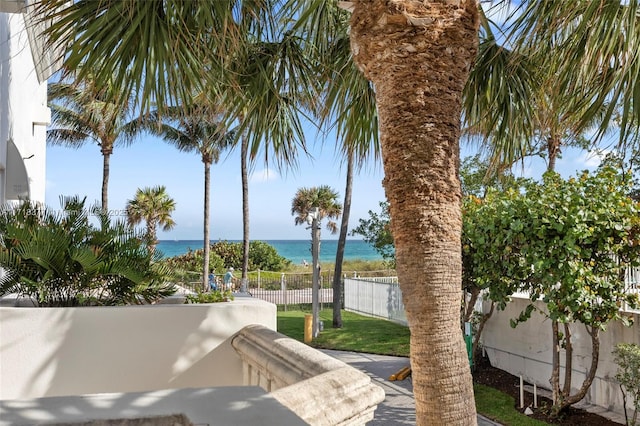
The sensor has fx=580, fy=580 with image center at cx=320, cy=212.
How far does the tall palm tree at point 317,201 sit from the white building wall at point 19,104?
28264 millimetres

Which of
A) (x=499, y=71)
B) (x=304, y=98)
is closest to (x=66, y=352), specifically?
(x=304, y=98)

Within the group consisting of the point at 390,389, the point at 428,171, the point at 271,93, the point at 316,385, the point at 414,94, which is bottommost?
the point at 390,389

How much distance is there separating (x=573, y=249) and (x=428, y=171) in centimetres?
532

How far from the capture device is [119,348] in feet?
15.5

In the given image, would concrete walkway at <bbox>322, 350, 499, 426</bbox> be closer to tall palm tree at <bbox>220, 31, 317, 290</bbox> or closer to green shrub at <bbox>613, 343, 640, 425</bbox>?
green shrub at <bbox>613, 343, 640, 425</bbox>

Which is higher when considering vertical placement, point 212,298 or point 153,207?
point 153,207

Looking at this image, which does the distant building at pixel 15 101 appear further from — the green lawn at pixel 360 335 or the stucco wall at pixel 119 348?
the green lawn at pixel 360 335

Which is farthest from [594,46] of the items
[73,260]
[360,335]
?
[360,335]

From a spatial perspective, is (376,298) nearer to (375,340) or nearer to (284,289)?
(375,340)

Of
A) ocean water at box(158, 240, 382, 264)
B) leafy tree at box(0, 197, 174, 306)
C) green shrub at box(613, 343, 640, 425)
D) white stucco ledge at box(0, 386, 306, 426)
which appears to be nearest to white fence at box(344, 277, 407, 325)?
green shrub at box(613, 343, 640, 425)

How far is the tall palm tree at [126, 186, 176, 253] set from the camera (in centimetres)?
3291

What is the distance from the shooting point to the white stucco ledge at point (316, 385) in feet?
8.06

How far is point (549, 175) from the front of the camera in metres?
9.41

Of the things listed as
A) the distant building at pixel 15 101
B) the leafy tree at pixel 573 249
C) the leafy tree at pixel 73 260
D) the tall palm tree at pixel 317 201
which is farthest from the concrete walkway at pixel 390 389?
the tall palm tree at pixel 317 201
